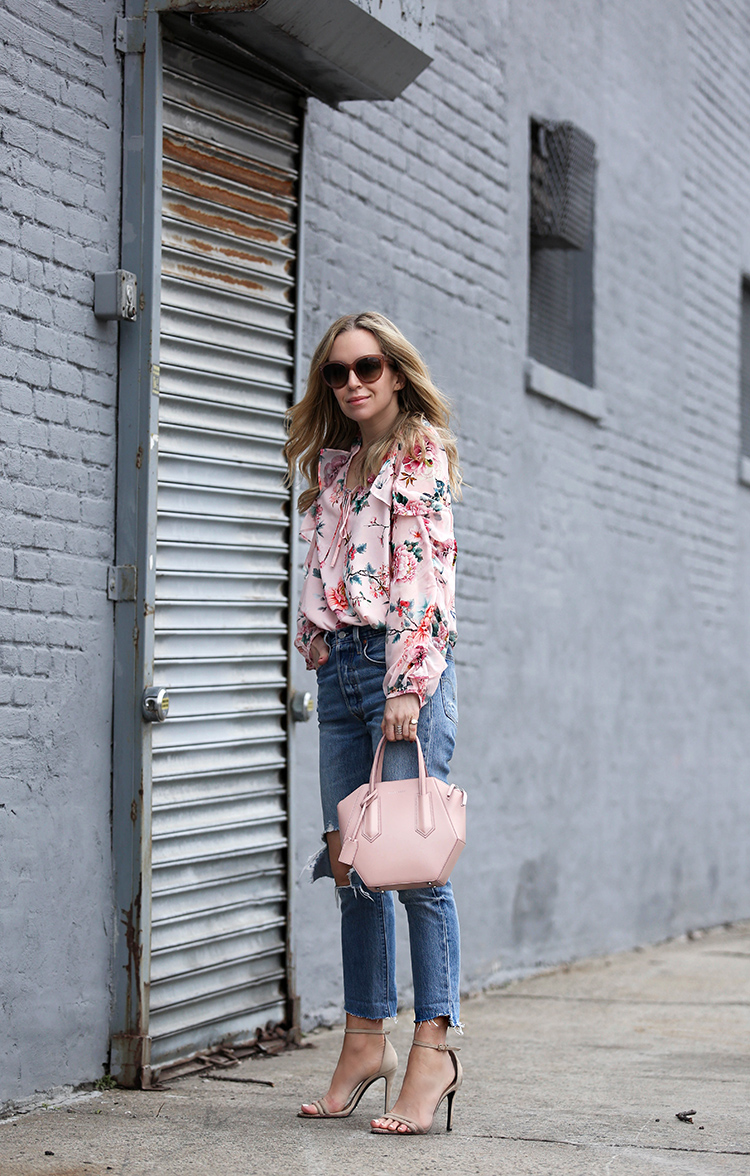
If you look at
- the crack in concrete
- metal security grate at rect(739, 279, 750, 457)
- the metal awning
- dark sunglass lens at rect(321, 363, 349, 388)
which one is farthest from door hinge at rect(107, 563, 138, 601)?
metal security grate at rect(739, 279, 750, 457)

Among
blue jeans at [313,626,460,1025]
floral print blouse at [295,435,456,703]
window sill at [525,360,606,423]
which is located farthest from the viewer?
window sill at [525,360,606,423]

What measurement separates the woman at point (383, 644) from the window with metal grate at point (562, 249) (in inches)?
148

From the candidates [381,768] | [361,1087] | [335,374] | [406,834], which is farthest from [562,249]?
[361,1087]

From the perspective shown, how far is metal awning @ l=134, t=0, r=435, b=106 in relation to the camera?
14.0ft

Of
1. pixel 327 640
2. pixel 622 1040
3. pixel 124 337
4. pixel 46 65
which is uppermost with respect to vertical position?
pixel 46 65

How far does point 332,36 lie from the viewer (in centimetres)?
461

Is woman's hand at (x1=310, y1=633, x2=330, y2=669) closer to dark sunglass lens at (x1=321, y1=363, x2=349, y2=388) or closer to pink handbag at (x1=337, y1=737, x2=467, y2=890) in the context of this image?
pink handbag at (x1=337, y1=737, x2=467, y2=890)

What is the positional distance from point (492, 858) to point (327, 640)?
116 inches

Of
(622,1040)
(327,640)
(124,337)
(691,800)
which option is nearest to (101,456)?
(124,337)

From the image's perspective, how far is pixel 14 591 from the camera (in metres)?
3.75

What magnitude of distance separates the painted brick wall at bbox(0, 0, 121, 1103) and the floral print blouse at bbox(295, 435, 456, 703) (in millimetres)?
728

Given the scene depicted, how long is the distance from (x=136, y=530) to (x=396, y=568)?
1.01m

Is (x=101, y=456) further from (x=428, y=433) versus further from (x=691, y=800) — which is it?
(x=691, y=800)

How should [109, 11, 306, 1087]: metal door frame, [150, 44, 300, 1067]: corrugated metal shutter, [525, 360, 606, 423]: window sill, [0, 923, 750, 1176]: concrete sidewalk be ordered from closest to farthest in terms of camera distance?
[0, 923, 750, 1176]: concrete sidewalk, [109, 11, 306, 1087]: metal door frame, [150, 44, 300, 1067]: corrugated metal shutter, [525, 360, 606, 423]: window sill
